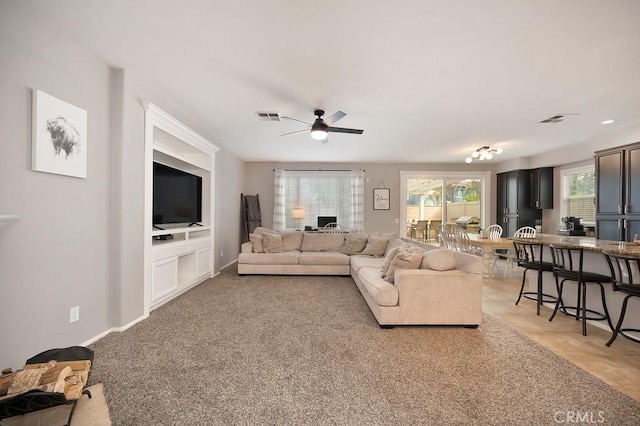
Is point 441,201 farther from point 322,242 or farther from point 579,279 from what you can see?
point 579,279

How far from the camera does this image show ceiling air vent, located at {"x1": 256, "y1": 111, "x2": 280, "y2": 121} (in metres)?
3.96

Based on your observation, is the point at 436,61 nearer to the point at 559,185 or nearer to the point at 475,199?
the point at 559,185

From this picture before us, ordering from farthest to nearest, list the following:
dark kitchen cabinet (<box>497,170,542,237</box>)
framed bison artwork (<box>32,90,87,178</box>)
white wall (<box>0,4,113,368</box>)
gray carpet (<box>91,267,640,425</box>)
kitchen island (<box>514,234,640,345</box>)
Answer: dark kitchen cabinet (<box>497,170,542,237</box>), kitchen island (<box>514,234,640,345</box>), framed bison artwork (<box>32,90,87,178</box>), white wall (<box>0,4,113,368</box>), gray carpet (<box>91,267,640,425</box>)

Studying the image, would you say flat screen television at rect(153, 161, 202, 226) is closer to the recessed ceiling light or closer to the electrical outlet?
the electrical outlet

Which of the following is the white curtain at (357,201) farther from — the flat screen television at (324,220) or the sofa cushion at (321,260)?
the sofa cushion at (321,260)

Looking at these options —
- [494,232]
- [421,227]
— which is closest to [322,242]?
[494,232]

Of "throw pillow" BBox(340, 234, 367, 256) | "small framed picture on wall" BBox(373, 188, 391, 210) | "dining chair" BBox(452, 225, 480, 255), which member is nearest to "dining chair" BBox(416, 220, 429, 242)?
"small framed picture on wall" BBox(373, 188, 391, 210)

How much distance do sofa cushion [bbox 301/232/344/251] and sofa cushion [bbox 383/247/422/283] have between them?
2.63 metres

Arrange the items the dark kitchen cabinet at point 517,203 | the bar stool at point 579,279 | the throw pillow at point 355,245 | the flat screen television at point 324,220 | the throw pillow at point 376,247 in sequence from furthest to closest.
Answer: the flat screen television at point 324,220 → the dark kitchen cabinet at point 517,203 → the throw pillow at point 355,245 → the throw pillow at point 376,247 → the bar stool at point 579,279

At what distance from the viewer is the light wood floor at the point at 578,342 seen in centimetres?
206

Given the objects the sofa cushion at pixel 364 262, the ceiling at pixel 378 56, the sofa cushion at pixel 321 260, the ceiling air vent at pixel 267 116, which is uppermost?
the ceiling at pixel 378 56

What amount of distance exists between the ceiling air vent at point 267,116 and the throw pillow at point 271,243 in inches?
87.7

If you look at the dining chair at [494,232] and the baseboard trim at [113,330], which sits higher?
the dining chair at [494,232]

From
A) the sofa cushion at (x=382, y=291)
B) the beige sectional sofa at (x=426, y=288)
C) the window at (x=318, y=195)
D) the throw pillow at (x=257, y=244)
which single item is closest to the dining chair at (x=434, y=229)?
the window at (x=318, y=195)
